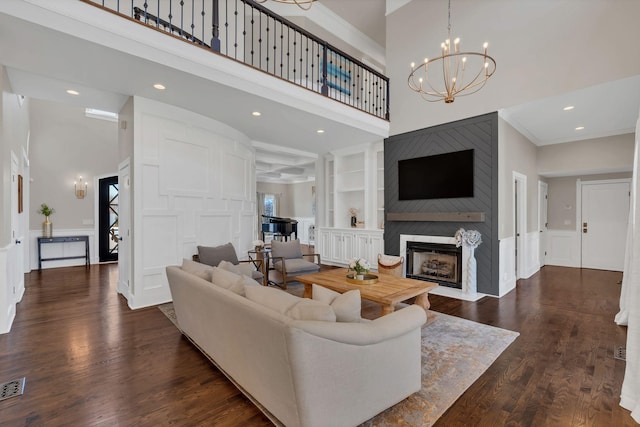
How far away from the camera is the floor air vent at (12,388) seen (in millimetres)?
2160

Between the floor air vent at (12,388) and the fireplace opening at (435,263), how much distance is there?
545cm

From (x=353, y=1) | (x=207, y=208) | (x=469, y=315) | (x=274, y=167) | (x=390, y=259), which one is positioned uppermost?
(x=353, y=1)

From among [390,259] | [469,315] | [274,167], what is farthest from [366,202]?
[274,167]

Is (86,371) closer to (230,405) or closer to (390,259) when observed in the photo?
(230,405)

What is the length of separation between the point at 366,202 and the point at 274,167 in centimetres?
421

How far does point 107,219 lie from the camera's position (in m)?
8.01

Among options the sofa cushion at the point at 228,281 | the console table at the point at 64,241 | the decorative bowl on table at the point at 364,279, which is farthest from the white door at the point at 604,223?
the console table at the point at 64,241

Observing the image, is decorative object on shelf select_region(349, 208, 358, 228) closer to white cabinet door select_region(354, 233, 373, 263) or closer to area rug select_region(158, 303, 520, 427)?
white cabinet door select_region(354, 233, 373, 263)

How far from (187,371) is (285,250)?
10.3 ft

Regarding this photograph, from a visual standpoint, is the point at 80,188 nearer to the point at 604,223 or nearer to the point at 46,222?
the point at 46,222

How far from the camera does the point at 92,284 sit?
553 cm

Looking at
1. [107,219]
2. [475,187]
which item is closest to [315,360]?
[475,187]

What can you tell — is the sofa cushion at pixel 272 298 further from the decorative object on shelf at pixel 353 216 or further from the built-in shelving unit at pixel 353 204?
the decorative object on shelf at pixel 353 216

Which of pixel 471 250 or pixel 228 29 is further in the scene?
pixel 228 29
